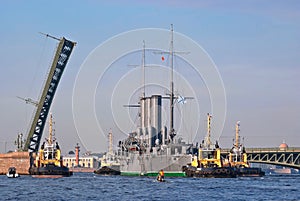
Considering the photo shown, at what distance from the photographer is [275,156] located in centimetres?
14000

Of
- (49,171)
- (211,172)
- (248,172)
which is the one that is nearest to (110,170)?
(248,172)

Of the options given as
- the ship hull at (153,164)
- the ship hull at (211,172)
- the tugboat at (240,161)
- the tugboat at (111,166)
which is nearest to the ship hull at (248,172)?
the tugboat at (240,161)

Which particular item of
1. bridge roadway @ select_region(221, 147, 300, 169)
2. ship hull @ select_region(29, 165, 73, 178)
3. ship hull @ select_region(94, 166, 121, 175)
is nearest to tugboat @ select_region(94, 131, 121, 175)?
ship hull @ select_region(94, 166, 121, 175)

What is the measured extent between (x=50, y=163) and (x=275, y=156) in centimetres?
4454

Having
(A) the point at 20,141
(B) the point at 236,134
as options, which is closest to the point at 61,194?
(A) the point at 20,141

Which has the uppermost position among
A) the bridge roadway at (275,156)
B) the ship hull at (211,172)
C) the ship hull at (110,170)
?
the bridge roadway at (275,156)

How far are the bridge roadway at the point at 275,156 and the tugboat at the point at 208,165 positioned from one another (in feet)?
64.9

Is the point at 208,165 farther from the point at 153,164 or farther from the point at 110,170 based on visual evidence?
the point at 110,170

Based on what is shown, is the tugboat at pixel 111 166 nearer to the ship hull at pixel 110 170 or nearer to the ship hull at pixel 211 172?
the ship hull at pixel 110 170

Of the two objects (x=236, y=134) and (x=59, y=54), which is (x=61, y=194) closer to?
(x=59, y=54)

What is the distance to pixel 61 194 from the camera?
6184 cm

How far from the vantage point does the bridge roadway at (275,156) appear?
135m

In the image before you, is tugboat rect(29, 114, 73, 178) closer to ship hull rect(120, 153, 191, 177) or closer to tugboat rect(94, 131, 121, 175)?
ship hull rect(120, 153, 191, 177)

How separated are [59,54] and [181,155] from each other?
26.6 metres
